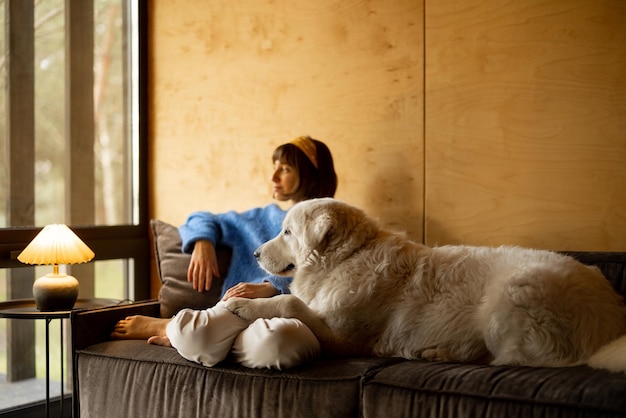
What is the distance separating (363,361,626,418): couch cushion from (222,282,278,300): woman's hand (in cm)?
88

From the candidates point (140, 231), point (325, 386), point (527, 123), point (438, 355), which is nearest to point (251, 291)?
point (325, 386)

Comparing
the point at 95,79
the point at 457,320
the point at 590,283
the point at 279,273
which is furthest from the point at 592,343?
A: the point at 95,79

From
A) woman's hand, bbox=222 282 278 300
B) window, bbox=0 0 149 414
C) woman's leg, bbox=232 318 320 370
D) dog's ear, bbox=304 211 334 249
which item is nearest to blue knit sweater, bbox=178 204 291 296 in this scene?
woman's hand, bbox=222 282 278 300

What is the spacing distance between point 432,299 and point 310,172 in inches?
44.2

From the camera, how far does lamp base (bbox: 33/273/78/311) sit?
300 cm

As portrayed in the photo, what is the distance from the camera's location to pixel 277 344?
7.41ft

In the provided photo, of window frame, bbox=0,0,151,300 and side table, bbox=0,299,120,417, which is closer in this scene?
side table, bbox=0,299,120,417

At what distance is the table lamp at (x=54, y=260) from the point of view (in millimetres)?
3010

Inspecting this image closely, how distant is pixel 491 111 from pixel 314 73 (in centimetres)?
98

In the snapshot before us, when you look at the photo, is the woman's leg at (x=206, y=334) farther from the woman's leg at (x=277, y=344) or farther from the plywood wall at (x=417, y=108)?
the plywood wall at (x=417, y=108)

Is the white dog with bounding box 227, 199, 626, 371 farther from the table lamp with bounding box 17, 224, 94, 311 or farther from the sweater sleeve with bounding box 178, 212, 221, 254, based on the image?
the table lamp with bounding box 17, 224, 94, 311

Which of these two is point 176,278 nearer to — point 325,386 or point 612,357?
point 325,386

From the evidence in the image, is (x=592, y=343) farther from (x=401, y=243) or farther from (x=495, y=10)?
(x=495, y=10)

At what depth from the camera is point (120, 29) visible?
13.6ft
